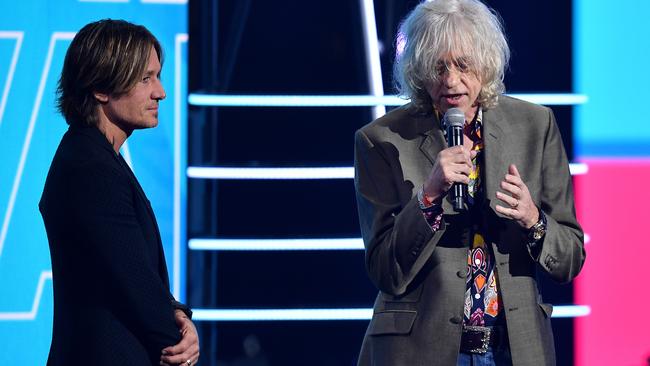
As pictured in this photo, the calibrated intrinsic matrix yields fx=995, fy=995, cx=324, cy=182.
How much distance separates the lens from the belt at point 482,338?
2.18 meters

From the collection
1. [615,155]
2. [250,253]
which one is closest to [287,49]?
[250,253]

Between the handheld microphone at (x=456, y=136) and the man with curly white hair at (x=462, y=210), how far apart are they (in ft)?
0.08

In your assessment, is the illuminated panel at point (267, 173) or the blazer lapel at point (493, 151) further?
the illuminated panel at point (267, 173)

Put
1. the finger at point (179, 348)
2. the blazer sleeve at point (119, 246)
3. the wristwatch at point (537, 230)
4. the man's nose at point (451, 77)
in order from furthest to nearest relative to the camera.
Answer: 1. the man's nose at point (451, 77)
2. the wristwatch at point (537, 230)
3. the finger at point (179, 348)
4. the blazer sleeve at point (119, 246)

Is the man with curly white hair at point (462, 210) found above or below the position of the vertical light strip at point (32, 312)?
above

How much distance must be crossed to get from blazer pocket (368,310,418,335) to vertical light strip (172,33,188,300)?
4.96 ft

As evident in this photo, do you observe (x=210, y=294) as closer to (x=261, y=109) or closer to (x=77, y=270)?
(x=261, y=109)

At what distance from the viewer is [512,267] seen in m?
2.22

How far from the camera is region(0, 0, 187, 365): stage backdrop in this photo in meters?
3.64

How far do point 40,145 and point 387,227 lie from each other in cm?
185

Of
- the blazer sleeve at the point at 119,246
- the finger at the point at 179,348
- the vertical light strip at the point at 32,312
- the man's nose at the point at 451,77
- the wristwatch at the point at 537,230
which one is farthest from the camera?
the vertical light strip at the point at 32,312

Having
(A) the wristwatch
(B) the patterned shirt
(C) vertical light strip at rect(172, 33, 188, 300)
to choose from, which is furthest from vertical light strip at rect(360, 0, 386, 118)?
(A) the wristwatch

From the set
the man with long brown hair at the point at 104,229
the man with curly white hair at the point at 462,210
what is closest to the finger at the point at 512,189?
the man with curly white hair at the point at 462,210

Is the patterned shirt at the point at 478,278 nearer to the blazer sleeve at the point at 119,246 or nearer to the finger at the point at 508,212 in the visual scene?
the finger at the point at 508,212
